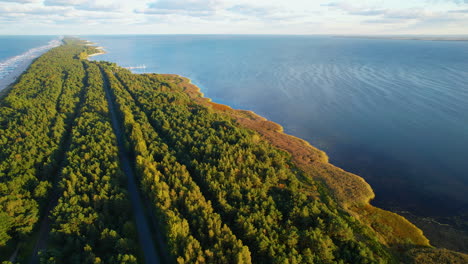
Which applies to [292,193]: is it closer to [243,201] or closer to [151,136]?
[243,201]

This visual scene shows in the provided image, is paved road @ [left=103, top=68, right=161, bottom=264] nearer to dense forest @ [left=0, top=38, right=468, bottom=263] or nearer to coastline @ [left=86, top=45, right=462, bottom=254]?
dense forest @ [left=0, top=38, right=468, bottom=263]

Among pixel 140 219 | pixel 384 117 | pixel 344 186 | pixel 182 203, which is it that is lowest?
pixel 140 219

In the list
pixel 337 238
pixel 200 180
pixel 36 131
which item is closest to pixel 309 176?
pixel 337 238

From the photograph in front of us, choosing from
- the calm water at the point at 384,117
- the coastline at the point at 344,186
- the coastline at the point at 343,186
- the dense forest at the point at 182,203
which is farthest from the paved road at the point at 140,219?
the calm water at the point at 384,117

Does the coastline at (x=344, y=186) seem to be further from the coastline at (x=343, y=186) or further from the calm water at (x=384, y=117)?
the calm water at (x=384, y=117)

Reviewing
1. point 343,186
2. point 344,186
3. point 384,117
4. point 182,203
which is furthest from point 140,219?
point 384,117

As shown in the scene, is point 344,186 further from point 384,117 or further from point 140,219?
point 384,117

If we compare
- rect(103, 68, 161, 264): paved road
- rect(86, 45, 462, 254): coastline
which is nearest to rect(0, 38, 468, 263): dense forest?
rect(86, 45, 462, 254): coastline

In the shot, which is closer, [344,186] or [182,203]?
[182,203]
